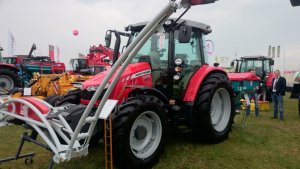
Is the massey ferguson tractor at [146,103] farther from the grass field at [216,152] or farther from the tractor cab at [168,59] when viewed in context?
the grass field at [216,152]

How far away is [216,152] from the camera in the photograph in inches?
194

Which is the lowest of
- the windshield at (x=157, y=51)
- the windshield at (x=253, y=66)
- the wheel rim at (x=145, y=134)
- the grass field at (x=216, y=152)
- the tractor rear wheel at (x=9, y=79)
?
the grass field at (x=216, y=152)

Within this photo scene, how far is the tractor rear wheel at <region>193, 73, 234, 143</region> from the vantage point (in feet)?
16.9

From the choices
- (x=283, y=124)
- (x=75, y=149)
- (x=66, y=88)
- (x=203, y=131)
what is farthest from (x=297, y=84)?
(x=75, y=149)

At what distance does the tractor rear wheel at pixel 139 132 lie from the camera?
3.74 metres

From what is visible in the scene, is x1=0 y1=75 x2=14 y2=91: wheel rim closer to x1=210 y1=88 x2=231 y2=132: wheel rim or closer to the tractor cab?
the tractor cab

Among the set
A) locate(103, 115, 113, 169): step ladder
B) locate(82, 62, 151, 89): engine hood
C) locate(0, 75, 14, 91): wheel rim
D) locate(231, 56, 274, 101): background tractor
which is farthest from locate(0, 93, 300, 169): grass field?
locate(231, 56, 274, 101): background tractor

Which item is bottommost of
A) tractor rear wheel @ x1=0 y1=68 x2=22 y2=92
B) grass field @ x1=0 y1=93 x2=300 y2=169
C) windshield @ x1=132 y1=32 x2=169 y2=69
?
grass field @ x1=0 y1=93 x2=300 y2=169

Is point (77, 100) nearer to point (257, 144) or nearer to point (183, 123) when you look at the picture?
point (183, 123)

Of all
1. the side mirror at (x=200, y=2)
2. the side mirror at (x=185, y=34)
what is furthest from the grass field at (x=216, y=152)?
the side mirror at (x=200, y=2)

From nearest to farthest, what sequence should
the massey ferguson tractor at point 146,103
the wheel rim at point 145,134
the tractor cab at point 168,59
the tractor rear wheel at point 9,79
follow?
the massey ferguson tractor at point 146,103 → the wheel rim at point 145,134 → the tractor cab at point 168,59 → the tractor rear wheel at point 9,79

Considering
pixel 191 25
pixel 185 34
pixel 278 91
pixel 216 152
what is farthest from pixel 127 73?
pixel 278 91

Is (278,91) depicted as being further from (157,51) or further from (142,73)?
(142,73)

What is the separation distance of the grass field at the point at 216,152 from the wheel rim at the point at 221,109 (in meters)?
0.39
